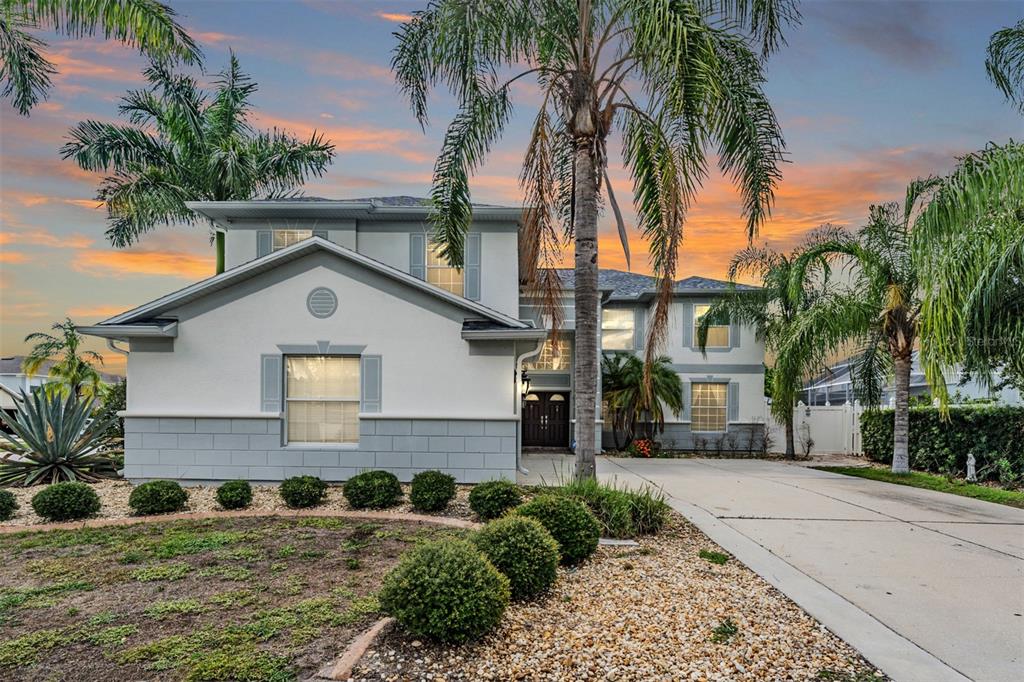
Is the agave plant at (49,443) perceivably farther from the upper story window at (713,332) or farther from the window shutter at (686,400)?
the upper story window at (713,332)

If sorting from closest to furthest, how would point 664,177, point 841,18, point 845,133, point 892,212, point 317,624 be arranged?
point 317,624
point 664,177
point 841,18
point 845,133
point 892,212

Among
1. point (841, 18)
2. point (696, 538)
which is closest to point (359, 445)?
point (696, 538)

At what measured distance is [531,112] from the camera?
9680 mm

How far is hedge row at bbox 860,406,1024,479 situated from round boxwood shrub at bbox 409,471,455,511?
376 inches

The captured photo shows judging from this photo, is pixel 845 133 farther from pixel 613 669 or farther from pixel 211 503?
pixel 211 503

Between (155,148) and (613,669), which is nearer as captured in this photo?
(613,669)

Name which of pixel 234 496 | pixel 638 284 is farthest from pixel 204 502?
pixel 638 284

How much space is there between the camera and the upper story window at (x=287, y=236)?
15336 millimetres

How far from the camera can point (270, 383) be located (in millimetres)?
11172

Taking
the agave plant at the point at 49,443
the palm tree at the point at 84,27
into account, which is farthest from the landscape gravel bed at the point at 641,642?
the agave plant at the point at 49,443

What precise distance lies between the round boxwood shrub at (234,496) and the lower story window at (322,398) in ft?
7.31

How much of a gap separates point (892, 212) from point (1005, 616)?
1193 centimetres

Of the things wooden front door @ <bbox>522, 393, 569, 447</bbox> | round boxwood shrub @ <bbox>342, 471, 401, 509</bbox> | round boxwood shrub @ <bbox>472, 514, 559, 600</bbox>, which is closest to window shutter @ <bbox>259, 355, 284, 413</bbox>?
round boxwood shrub @ <bbox>342, 471, 401, 509</bbox>

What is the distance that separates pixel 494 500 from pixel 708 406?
15.9m
